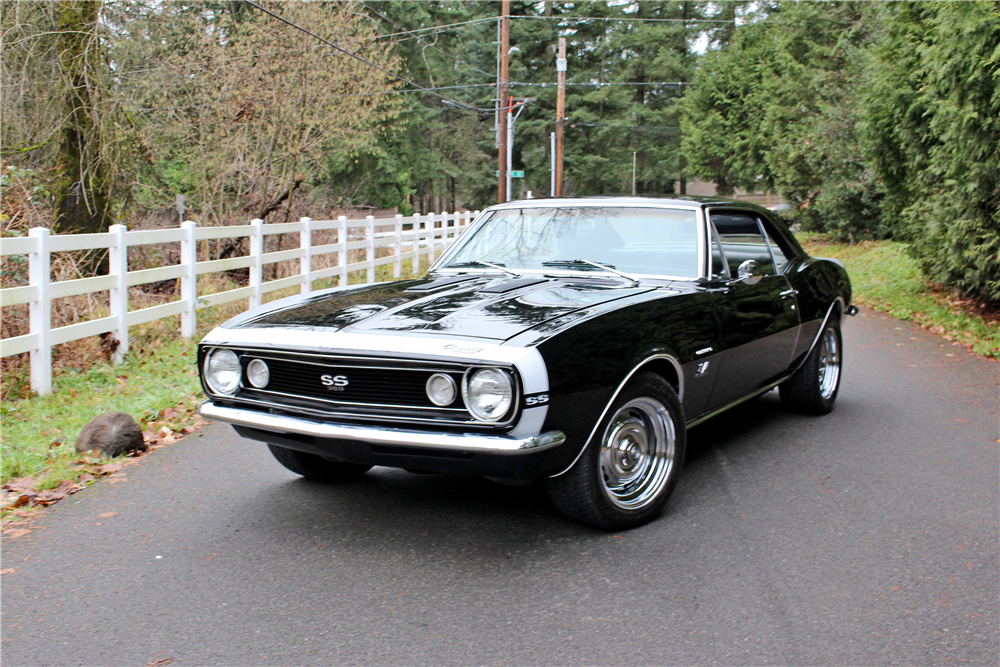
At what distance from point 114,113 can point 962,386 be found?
406 inches

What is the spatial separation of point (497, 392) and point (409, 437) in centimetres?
41

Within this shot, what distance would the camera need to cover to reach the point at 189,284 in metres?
9.96

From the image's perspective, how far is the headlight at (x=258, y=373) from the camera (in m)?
4.09

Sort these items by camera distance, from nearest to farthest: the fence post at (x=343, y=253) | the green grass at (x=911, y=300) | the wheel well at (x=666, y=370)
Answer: the wheel well at (x=666, y=370)
the green grass at (x=911, y=300)
the fence post at (x=343, y=253)

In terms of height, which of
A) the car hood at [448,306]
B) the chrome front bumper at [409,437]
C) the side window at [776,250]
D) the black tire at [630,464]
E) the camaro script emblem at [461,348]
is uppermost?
the side window at [776,250]

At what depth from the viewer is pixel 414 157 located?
53.2 m

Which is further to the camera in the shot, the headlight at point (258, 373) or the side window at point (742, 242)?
the side window at point (742, 242)

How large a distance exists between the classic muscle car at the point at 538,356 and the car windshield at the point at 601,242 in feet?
0.04

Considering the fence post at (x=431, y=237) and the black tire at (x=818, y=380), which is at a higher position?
the fence post at (x=431, y=237)

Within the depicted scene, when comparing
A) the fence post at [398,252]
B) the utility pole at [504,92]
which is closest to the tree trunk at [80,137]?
the fence post at [398,252]

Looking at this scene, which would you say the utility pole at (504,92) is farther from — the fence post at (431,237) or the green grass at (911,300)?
the green grass at (911,300)

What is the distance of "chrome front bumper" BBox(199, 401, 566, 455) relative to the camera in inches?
138

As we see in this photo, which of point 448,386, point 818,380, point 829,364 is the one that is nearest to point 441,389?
point 448,386

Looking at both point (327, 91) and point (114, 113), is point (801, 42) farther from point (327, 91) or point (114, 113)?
point (114, 113)
